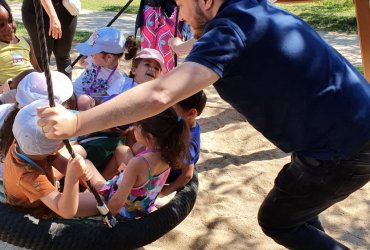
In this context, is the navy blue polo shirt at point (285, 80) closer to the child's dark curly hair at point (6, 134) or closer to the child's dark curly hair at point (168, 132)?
the child's dark curly hair at point (168, 132)

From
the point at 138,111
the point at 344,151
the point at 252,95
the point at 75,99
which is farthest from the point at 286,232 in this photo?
the point at 75,99

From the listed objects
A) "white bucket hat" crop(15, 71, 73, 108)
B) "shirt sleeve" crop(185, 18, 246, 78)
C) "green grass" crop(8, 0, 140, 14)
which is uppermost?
"shirt sleeve" crop(185, 18, 246, 78)

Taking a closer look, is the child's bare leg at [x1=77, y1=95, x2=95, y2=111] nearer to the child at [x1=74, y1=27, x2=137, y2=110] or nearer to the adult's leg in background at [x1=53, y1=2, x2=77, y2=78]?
the child at [x1=74, y1=27, x2=137, y2=110]

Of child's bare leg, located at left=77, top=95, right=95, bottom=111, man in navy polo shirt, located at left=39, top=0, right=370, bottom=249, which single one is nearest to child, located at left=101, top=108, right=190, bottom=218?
man in navy polo shirt, located at left=39, top=0, right=370, bottom=249

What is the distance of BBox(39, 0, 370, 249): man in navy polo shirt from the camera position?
4.46 feet

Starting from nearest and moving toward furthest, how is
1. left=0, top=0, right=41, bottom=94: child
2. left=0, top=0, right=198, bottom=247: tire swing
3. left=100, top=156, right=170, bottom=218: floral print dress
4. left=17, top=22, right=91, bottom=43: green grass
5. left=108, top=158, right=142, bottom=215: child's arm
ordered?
left=0, top=0, right=198, bottom=247: tire swing < left=108, top=158, right=142, bottom=215: child's arm < left=100, top=156, right=170, bottom=218: floral print dress < left=0, top=0, right=41, bottom=94: child < left=17, top=22, right=91, bottom=43: green grass

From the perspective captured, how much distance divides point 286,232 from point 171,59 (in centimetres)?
211

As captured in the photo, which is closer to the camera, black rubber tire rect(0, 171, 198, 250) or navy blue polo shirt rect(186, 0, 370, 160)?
navy blue polo shirt rect(186, 0, 370, 160)

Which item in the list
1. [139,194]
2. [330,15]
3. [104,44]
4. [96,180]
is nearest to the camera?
[139,194]

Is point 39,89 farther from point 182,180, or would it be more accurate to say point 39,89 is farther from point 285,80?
point 285,80

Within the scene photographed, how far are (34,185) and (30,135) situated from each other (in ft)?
0.69

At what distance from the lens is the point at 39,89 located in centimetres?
231

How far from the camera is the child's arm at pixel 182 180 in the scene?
2.46m

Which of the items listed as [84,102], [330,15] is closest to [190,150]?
[84,102]
